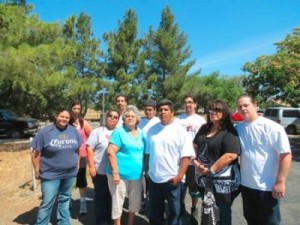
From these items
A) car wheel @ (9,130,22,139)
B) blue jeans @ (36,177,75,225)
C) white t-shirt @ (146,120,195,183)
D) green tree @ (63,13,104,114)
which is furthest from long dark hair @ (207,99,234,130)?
green tree @ (63,13,104,114)

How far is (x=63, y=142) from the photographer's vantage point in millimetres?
4793

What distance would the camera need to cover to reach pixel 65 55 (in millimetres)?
14891

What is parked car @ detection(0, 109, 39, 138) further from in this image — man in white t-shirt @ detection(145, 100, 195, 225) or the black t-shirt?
the black t-shirt

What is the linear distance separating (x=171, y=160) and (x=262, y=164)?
1.04 metres

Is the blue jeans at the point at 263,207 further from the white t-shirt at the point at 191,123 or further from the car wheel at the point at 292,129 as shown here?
the car wheel at the point at 292,129

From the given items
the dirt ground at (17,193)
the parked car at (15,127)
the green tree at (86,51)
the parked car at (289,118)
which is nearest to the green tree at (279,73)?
the parked car at (289,118)

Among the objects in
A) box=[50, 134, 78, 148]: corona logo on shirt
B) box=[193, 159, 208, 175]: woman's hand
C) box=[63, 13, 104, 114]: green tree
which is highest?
box=[63, 13, 104, 114]: green tree

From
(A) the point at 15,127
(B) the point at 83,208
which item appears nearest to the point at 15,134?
(A) the point at 15,127

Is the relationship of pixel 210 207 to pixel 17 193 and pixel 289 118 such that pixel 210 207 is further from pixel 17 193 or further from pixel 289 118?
pixel 289 118

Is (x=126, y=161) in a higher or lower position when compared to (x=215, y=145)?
lower

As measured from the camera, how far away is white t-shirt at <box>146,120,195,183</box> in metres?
4.28

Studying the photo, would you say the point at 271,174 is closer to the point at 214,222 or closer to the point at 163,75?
the point at 214,222

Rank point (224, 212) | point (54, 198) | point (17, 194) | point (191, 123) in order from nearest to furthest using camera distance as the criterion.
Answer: point (224, 212)
point (54, 198)
point (191, 123)
point (17, 194)

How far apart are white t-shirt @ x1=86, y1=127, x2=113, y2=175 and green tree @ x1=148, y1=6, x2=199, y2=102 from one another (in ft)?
133
